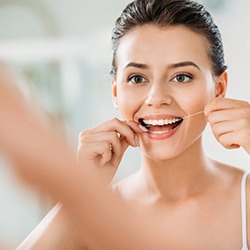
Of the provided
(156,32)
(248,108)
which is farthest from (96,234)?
(156,32)

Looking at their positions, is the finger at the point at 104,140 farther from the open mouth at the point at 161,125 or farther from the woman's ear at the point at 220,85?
the woman's ear at the point at 220,85

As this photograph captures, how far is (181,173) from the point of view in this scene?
120cm

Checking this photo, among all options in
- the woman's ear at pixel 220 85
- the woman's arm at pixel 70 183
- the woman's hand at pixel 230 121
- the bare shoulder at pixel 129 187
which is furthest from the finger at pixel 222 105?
the woman's arm at pixel 70 183

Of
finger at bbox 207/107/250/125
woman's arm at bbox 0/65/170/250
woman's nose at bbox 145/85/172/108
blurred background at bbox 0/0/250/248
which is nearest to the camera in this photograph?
woman's arm at bbox 0/65/170/250

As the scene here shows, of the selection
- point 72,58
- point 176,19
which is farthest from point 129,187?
point 72,58

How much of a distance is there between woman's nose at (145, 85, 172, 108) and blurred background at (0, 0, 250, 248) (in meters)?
1.14

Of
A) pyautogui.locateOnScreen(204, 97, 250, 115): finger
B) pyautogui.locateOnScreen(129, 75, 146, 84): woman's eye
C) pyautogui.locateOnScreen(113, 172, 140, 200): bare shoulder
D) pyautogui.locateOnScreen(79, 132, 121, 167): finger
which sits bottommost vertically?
pyautogui.locateOnScreen(113, 172, 140, 200): bare shoulder

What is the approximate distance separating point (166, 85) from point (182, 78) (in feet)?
0.14

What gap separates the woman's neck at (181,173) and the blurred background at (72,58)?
3.23ft

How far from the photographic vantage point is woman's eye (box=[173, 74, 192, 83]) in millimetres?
1075

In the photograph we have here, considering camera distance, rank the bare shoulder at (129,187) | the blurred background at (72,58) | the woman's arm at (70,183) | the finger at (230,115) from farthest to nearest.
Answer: the blurred background at (72,58), the bare shoulder at (129,187), the finger at (230,115), the woman's arm at (70,183)

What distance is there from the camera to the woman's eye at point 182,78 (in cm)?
108

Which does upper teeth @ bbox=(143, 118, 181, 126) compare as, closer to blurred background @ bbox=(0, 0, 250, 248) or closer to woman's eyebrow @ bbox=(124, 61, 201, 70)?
woman's eyebrow @ bbox=(124, 61, 201, 70)

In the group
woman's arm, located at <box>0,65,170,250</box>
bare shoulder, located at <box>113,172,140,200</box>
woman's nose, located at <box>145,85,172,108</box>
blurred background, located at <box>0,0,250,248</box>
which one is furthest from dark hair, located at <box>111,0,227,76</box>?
blurred background, located at <box>0,0,250,248</box>
